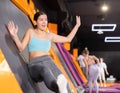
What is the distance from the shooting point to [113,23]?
14891 millimetres

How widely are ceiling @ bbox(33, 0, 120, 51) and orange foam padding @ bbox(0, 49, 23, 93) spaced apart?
7.07 metres

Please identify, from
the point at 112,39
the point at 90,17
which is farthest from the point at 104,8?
the point at 112,39

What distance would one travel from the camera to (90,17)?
14031 millimetres

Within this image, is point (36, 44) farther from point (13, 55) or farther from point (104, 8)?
point (104, 8)

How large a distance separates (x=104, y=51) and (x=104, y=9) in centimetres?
821

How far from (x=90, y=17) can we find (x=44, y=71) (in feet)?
35.8

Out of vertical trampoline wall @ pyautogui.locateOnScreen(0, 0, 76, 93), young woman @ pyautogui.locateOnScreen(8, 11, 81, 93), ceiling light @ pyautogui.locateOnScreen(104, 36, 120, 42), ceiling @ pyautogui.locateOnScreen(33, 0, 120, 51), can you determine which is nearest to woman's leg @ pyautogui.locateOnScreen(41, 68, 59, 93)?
young woman @ pyautogui.locateOnScreen(8, 11, 81, 93)

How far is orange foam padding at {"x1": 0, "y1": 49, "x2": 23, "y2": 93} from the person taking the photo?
272 cm

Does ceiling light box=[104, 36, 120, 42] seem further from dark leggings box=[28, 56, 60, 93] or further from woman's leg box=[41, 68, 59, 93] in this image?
woman's leg box=[41, 68, 59, 93]

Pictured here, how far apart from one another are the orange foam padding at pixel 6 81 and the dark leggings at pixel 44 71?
34 cm

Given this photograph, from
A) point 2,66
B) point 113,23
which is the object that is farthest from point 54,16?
point 2,66

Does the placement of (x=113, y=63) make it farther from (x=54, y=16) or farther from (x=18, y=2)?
(x=18, y=2)

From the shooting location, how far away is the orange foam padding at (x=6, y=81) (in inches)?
107

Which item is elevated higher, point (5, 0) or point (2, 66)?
point (5, 0)
